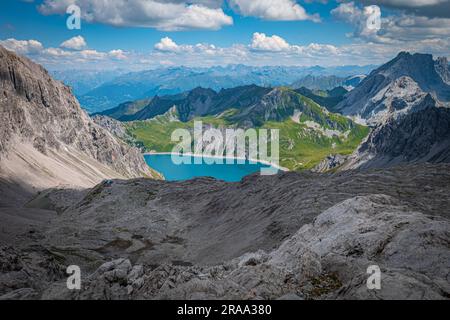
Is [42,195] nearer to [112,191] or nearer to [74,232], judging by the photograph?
[112,191]

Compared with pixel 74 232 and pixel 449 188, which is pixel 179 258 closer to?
pixel 74 232

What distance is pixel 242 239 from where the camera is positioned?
276 feet

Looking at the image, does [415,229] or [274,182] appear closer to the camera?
[415,229]

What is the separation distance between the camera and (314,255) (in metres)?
37.1

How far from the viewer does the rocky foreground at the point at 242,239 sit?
32.4 m

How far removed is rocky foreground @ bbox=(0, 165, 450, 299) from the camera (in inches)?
1277

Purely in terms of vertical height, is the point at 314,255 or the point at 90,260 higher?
the point at 314,255

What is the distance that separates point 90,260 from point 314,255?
59.7 meters

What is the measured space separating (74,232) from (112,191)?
40173 millimetres
